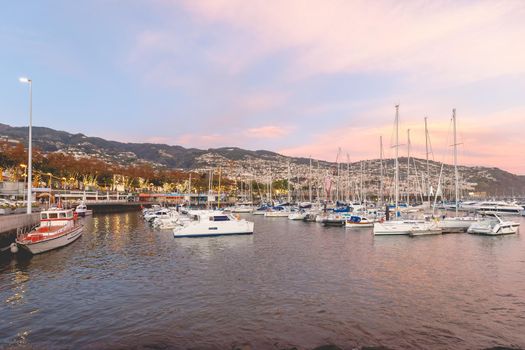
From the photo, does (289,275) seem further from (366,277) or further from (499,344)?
(499,344)

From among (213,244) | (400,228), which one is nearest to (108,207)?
(213,244)

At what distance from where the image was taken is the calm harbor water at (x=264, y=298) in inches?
507

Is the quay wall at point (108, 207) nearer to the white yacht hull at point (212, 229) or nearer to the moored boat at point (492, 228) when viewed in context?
the white yacht hull at point (212, 229)

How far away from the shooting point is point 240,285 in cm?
2039

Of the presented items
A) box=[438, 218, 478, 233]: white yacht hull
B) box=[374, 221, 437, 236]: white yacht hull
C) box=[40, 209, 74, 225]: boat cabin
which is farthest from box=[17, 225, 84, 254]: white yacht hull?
box=[438, 218, 478, 233]: white yacht hull

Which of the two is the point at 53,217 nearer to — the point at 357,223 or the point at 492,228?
the point at 357,223

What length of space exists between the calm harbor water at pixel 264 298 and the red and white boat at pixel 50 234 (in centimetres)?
111

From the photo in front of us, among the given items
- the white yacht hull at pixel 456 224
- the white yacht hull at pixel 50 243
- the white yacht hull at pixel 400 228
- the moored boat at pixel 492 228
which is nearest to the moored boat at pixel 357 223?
the white yacht hull at pixel 400 228

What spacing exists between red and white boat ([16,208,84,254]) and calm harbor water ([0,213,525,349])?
1113 mm

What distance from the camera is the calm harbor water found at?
42.2 feet

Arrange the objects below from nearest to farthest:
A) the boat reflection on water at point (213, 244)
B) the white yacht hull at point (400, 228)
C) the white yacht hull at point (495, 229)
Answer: the boat reflection on water at point (213, 244) < the white yacht hull at point (400, 228) < the white yacht hull at point (495, 229)

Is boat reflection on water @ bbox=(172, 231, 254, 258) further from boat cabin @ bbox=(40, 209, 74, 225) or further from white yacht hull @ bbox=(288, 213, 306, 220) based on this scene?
white yacht hull @ bbox=(288, 213, 306, 220)

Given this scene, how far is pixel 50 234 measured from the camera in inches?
1199

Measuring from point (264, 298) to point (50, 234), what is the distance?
23.0 metres
